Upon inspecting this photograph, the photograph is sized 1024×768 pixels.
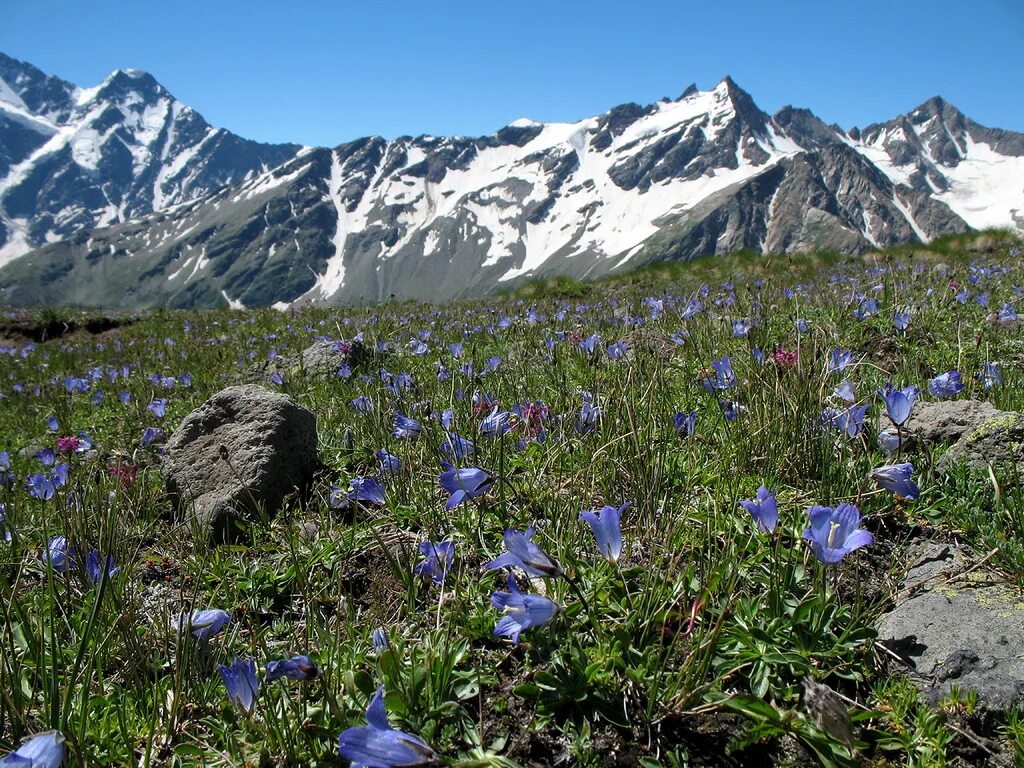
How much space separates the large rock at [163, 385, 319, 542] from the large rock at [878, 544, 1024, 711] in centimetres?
273

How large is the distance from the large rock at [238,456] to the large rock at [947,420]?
10.1 ft

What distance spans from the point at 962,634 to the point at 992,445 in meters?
1.16

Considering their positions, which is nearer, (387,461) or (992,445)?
(992,445)

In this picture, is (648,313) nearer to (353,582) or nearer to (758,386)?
(758,386)

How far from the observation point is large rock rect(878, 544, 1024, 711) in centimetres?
178

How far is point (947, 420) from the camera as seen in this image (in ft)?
9.76

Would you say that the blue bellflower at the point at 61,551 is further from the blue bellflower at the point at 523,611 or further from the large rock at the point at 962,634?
the large rock at the point at 962,634

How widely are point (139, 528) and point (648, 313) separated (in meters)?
6.31

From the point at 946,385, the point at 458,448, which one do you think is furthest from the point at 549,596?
the point at 946,385

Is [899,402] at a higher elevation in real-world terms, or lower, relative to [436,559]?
higher

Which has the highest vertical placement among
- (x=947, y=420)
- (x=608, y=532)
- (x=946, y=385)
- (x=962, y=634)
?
(x=946, y=385)

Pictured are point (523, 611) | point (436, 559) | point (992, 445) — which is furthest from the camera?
point (992, 445)

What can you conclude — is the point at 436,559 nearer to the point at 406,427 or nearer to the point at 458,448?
the point at 458,448

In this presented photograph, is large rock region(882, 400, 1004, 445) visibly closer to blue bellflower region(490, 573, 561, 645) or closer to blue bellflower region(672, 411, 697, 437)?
blue bellflower region(672, 411, 697, 437)
